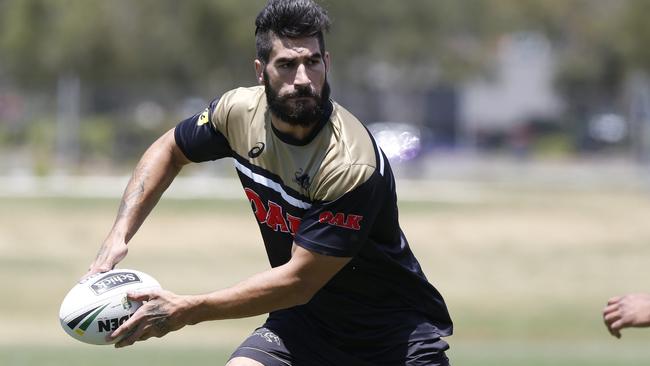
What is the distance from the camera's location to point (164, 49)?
47969mm

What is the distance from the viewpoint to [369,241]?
6141 mm

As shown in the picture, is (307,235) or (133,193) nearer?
(307,235)

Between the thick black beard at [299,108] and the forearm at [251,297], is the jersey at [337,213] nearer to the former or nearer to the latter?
the thick black beard at [299,108]

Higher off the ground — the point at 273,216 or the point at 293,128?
the point at 293,128

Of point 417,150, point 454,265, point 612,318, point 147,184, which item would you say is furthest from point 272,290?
point 454,265

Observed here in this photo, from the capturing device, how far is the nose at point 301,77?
5.77 m

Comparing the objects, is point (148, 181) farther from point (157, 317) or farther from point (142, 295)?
point (157, 317)

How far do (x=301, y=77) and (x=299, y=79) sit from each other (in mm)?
13

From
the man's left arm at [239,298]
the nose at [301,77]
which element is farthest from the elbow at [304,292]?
the nose at [301,77]

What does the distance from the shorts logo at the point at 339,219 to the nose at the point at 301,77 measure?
598mm

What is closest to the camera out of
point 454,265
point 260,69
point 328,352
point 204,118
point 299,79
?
point 299,79

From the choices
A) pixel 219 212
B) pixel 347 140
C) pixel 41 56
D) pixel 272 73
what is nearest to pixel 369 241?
pixel 347 140

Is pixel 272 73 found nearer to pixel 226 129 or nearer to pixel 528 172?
pixel 226 129

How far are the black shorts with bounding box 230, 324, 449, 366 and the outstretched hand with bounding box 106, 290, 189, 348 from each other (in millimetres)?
454
